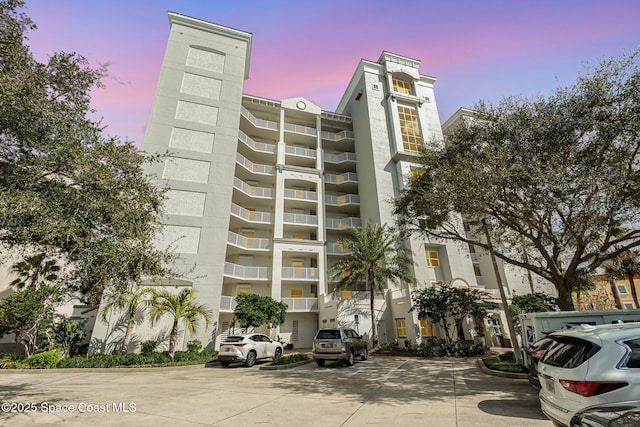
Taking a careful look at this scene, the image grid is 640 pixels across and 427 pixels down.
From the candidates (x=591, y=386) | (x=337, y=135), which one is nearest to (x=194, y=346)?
(x=591, y=386)

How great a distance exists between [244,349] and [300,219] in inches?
604

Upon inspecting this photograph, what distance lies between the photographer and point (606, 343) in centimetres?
395

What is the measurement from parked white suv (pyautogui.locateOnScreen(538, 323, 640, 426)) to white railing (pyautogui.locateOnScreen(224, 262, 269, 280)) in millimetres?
22754

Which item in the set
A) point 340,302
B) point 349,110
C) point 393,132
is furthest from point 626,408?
point 349,110

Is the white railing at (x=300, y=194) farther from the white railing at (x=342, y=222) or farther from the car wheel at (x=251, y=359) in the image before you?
the car wheel at (x=251, y=359)

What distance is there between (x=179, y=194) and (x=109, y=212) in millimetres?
16594

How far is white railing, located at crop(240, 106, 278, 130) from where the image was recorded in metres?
30.7

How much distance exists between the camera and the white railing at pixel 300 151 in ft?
103

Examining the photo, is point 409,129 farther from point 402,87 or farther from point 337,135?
Result: point 337,135

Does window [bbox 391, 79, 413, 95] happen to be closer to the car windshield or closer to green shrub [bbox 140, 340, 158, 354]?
the car windshield

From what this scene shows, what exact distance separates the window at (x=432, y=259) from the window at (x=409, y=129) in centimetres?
1045

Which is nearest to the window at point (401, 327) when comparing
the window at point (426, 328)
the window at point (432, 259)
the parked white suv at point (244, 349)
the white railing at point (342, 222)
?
the window at point (426, 328)

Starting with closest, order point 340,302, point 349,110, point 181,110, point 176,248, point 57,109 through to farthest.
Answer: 1. point 57,109
2. point 176,248
3. point 340,302
4. point 181,110
5. point 349,110

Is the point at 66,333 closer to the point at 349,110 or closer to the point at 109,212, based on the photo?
the point at 109,212
